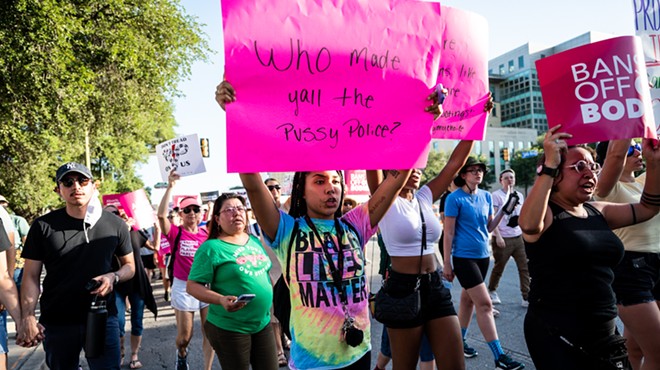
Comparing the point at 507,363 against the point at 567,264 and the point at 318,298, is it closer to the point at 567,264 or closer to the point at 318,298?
the point at 567,264

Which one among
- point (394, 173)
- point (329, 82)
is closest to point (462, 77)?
point (394, 173)

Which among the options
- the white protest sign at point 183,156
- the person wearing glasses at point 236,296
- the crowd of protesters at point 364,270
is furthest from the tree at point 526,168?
the person wearing glasses at point 236,296

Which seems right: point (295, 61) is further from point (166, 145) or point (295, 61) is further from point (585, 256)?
point (166, 145)

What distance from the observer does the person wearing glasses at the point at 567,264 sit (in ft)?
9.32

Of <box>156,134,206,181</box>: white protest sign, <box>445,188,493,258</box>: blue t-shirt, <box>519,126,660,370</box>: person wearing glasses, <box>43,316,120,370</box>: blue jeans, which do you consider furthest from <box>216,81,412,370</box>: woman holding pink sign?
<box>156,134,206,181</box>: white protest sign

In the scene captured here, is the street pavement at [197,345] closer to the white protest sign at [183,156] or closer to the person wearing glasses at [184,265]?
the person wearing glasses at [184,265]

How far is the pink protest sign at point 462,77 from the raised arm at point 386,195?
647 mm

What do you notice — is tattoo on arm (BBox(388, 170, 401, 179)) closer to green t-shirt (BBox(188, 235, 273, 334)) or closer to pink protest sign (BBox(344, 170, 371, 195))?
green t-shirt (BBox(188, 235, 273, 334))

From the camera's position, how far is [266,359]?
405 cm

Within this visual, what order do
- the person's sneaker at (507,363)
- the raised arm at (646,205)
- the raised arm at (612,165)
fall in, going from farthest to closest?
the person's sneaker at (507,363), the raised arm at (612,165), the raised arm at (646,205)

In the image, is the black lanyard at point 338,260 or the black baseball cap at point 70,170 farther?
the black baseball cap at point 70,170

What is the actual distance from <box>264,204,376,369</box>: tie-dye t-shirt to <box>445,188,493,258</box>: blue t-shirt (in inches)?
122

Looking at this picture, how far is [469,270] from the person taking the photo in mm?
5492

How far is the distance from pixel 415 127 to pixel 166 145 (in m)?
4.93
